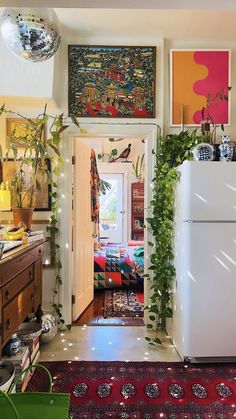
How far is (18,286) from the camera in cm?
193

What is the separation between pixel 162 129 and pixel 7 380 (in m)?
2.60

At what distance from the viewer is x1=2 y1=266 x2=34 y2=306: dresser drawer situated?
1.66 m

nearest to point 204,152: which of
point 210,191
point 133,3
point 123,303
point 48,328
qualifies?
point 210,191

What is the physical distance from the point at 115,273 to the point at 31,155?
7.31 feet

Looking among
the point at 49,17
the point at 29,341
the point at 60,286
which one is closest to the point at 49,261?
the point at 60,286

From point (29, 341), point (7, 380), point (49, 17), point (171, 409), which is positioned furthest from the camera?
point (29, 341)

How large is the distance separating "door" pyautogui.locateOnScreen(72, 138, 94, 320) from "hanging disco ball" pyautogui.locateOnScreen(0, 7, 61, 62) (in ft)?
5.30

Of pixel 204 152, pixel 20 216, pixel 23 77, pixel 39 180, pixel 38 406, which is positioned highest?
pixel 23 77

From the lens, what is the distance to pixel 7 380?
1.74 metres

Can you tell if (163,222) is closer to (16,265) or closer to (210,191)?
(210,191)

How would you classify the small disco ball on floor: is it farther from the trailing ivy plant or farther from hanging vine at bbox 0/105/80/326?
the trailing ivy plant

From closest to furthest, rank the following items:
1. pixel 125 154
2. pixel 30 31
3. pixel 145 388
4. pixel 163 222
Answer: pixel 30 31 < pixel 145 388 < pixel 163 222 < pixel 125 154

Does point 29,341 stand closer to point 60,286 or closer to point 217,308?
point 60,286

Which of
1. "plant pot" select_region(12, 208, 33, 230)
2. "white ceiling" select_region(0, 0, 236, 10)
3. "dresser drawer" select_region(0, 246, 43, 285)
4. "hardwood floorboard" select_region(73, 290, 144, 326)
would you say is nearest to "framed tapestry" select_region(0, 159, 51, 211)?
"plant pot" select_region(12, 208, 33, 230)
